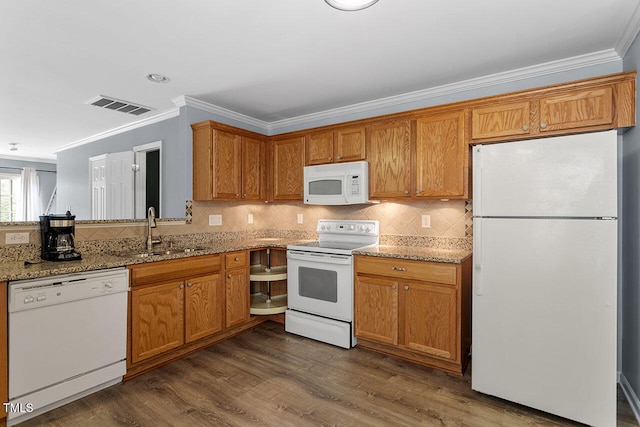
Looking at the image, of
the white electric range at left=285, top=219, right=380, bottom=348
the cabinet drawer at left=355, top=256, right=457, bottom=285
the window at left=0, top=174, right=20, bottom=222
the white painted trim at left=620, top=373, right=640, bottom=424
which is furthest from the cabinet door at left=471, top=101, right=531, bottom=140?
the window at left=0, top=174, right=20, bottom=222

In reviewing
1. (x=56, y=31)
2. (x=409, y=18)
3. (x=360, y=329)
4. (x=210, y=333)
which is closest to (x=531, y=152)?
(x=409, y=18)

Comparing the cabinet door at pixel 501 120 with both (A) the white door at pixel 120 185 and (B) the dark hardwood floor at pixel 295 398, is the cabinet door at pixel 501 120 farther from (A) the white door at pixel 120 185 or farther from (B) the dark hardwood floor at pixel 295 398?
(A) the white door at pixel 120 185

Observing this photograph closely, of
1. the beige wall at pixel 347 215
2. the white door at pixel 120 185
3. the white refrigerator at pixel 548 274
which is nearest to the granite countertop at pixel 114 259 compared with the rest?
the beige wall at pixel 347 215

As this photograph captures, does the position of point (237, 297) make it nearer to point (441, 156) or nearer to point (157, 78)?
point (157, 78)

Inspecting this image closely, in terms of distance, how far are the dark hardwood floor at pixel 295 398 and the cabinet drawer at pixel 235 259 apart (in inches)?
32.4

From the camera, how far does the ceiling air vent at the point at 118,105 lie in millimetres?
3570

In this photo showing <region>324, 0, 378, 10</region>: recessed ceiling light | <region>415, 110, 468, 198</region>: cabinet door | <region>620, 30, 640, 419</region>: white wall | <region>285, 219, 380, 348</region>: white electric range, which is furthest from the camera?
<region>285, 219, 380, 348</region>: white electric range

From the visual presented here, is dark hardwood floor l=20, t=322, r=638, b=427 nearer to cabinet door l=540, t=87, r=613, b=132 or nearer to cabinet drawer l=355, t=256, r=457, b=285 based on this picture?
cabinet drawer l=355, t=256, r=457, b=285

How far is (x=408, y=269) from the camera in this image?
2725 millimetres

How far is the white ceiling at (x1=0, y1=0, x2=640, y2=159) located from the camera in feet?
6.42

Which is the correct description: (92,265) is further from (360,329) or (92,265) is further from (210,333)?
(360,329)

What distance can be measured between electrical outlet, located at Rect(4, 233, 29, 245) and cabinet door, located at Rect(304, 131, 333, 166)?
257 centimetres

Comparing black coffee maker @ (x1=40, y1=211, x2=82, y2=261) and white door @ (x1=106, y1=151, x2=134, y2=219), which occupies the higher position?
white door @ (x1=106, y1=151, x2=134, y2=219)

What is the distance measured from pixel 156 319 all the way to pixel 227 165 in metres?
1.72
